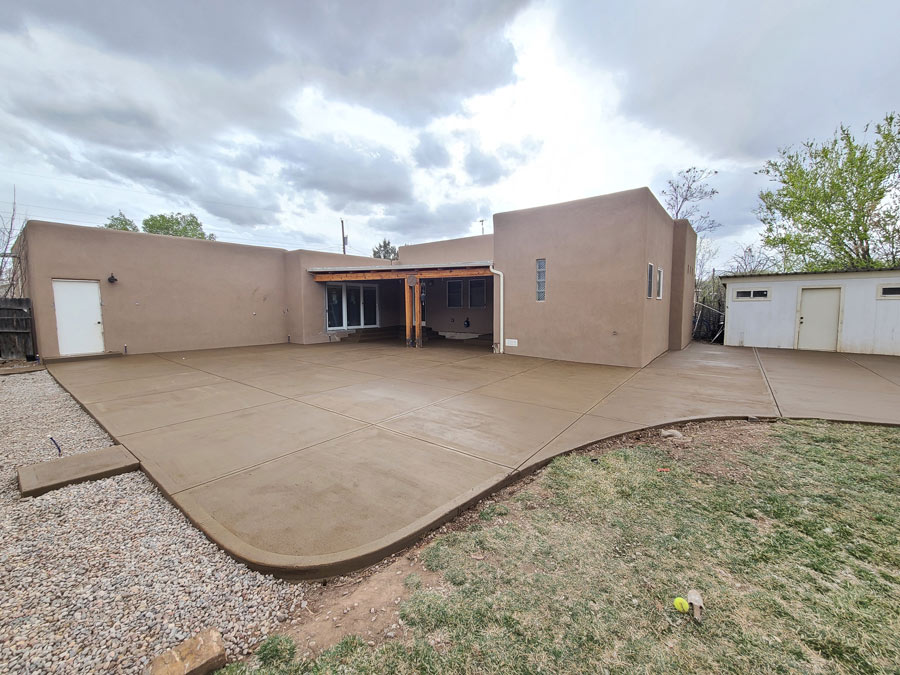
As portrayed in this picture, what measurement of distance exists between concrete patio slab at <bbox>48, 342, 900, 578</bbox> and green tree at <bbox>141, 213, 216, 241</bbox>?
30.9 meters

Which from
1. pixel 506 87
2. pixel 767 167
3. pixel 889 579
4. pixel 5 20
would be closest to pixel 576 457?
pixel 889 579

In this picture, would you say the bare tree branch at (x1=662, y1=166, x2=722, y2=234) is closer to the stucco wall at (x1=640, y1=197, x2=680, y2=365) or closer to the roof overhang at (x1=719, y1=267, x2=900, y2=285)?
the roof overhang at (x1=719, y1=267, x2=900, y2=285)

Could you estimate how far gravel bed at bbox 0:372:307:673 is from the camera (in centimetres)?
155

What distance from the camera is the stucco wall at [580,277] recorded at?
26.7 ft

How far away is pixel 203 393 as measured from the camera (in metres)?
5.94

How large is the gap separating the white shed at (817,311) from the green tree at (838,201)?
4.32 metres

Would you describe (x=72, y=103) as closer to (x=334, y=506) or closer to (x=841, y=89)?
(x=334, y=506)

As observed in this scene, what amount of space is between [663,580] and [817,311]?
13192 millimetres

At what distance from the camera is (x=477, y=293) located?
1394 cm

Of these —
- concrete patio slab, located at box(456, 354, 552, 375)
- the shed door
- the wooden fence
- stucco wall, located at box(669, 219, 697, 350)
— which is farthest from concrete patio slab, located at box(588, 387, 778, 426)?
the wooden fence

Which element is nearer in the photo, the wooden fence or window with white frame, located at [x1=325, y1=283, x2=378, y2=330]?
the wooden fence

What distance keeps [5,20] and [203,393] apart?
816 cm

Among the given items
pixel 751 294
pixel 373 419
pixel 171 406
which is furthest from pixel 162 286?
pixel 751 294

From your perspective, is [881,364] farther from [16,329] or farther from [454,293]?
[16,329]
